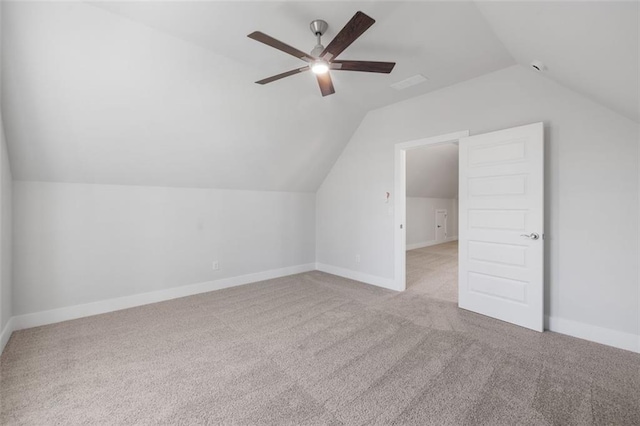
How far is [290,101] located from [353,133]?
1.43m

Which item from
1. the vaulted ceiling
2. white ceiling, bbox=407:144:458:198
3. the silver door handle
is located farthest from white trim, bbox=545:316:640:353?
white ceiling, bbox=407:144:458:198

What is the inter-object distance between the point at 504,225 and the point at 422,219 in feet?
18.1

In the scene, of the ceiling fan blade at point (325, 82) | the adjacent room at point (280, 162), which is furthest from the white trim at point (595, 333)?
the ceiling fan blade at point (325, 82)

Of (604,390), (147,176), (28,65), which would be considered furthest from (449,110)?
(28,65)

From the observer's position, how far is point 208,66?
8.77ft

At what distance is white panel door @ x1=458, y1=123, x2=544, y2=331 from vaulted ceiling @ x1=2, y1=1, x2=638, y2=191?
0.71 metres

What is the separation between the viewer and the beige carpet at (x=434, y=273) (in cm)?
390

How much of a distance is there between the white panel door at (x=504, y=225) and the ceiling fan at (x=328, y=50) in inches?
63.4

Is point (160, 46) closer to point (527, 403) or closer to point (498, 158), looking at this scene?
point (498, 158)

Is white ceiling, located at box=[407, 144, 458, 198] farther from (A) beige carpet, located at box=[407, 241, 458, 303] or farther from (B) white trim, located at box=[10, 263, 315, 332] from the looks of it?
(B) white trim, located at box=[10, 263, 315, 332]

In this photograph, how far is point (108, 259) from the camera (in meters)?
3.18

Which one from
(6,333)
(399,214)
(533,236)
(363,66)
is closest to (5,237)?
(6,333)

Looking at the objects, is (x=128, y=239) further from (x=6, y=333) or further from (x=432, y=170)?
(x=432, y=170)

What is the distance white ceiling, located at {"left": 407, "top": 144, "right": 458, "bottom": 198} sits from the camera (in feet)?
20.0
